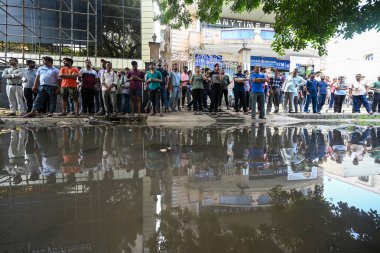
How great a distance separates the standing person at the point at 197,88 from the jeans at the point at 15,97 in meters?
5.86

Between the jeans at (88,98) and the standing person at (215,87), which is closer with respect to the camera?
the jeans at (88,98)

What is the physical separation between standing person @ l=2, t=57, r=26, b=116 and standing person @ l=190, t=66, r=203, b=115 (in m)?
5.75

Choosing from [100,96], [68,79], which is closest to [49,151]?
[68,79]

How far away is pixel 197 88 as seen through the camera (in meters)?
10.4

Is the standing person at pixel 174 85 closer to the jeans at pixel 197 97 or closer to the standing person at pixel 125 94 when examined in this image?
the jeans at pixel 197 97

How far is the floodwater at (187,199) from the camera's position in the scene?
1.91 metres

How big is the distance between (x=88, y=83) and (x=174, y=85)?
3.25 metres

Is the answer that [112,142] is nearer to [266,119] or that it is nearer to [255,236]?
[255,236]

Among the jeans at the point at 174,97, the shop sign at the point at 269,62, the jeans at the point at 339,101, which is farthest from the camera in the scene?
the shop sign at the point at 269,62

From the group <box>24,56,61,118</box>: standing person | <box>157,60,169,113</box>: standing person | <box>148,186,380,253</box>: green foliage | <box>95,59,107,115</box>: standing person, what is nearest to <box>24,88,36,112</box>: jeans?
<box>24,56,61,118</box>: standing person

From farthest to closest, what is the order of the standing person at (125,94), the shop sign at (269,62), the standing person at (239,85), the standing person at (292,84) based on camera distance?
1. the shop sign at (269,62)
2. the standing person at (292,84)
3. the standing person at (239,85)
4. the standing person at (125,94)

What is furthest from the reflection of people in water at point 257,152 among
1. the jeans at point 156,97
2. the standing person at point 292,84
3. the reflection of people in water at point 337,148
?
the standing person at point 292,84

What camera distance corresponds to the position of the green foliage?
6.03ft

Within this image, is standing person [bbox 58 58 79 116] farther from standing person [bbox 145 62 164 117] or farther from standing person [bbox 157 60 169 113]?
standing person [bbox 157 60 169 113]
